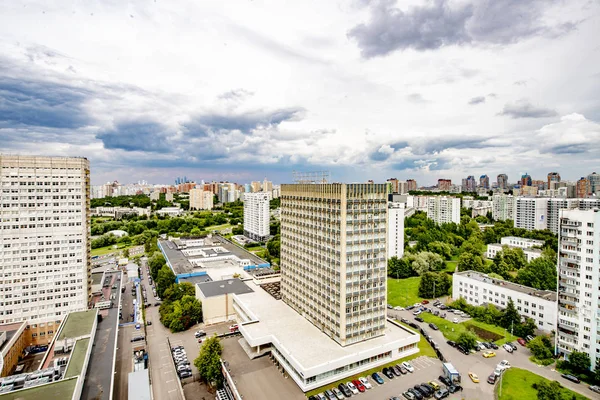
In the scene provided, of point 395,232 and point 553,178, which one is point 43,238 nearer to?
point 395,232

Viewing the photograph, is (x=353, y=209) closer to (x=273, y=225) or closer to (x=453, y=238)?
(x=453, y=238)

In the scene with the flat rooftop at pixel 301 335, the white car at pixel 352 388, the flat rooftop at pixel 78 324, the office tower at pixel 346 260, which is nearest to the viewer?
the white car at pixel 352 388

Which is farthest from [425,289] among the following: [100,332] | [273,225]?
[273,225]

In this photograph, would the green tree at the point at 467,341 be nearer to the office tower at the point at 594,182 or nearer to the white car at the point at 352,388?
the white car at the point at 352,388

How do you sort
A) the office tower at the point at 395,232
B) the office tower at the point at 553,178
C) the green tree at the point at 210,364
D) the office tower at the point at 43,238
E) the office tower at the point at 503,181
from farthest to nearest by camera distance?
the office tower at the point at 503,181, the office tower at the point at 553,178, the office tower at the point at 395,232, the office tower at the point at 43,238, the green tree at the point at 210,364

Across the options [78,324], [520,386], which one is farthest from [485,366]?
[78,324]

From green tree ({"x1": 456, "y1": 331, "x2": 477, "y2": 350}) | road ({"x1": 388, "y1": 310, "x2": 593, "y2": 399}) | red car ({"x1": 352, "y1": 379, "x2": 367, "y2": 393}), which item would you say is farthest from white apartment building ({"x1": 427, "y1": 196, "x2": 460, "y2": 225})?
red car ({"x1": 352, "y1": 379, "x2": 367, "y2": 393})

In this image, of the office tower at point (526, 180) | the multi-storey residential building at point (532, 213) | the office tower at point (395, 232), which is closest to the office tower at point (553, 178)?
the office tower at point (526, 180)
